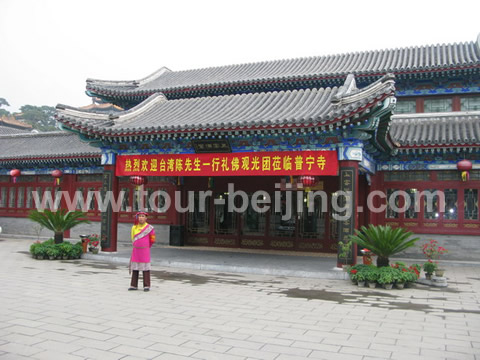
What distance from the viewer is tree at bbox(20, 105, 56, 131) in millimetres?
53381

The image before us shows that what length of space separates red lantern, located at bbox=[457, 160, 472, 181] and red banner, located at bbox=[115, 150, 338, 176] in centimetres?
460

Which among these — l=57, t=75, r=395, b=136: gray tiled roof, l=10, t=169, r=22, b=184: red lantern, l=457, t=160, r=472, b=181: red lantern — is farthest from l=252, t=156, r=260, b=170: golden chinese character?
l=10, t=169, r=22, b=184: red lantern

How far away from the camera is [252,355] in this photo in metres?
4.98

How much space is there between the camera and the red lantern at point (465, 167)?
12.9 metres

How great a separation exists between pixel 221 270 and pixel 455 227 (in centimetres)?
725

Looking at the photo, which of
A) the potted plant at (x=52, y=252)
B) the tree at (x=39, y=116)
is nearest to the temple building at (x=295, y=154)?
the potted plant at (x=52, y=252)

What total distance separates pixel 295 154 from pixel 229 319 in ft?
18.0

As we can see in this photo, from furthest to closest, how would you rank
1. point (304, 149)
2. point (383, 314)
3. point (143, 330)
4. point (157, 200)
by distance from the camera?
1. point (157, 200)
2. point (304, 149)
3. point (383, 314)
4. point (143, 330)

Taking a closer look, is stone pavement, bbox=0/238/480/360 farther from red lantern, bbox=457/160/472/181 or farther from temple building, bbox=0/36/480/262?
red lantern, bbox=457/160/472/181

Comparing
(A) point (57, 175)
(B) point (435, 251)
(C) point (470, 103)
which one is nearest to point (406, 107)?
(C) point (470, 103)

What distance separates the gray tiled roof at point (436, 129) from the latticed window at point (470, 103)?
1.66 ft

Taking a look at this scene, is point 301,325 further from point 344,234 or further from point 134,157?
point 134,157

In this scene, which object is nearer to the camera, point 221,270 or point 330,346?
point 330,346

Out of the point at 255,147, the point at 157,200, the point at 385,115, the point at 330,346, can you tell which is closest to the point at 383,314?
the point at 330,346
